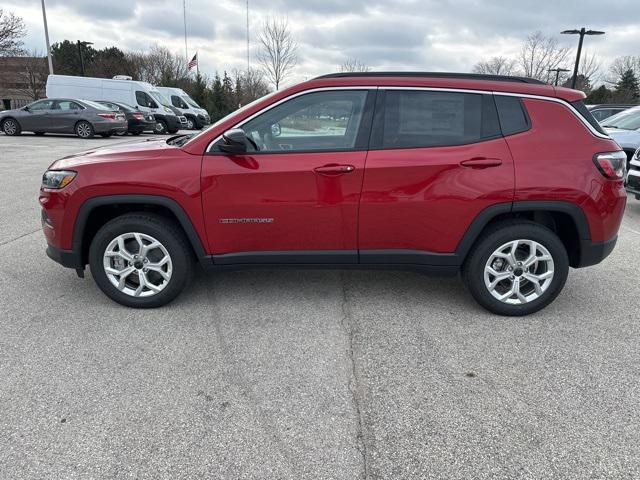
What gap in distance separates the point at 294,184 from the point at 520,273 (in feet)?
6.05

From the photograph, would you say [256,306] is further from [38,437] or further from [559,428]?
[559,428]

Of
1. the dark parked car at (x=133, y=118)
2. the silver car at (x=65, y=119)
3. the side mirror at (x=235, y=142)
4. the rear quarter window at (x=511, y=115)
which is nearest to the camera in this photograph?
the side mirror at (x=235, y=142)

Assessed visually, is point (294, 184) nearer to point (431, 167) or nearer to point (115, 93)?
point (431, 167)

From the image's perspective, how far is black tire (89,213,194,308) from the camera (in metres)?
3.62

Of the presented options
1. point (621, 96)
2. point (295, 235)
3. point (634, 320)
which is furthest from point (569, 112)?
point (621, 96)

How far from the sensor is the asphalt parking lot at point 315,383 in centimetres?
222

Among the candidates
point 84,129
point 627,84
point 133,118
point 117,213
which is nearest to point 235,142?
point 117,213

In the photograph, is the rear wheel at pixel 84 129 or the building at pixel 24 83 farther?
the building at pixel 24 83

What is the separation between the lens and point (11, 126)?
754 inches

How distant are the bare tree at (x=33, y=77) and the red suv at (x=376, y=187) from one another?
154ft

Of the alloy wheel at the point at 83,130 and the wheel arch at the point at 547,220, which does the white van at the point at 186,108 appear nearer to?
Answer: the alloy wheel at the point at 83,130

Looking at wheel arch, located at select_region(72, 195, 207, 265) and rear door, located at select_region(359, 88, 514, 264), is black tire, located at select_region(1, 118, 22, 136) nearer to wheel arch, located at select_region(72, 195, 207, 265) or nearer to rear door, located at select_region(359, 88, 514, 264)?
wheel arch, located at select_region(72, 195, 207, 265)

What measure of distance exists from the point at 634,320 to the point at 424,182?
6.53ft

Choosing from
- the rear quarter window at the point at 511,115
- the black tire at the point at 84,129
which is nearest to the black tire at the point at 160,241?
the rear quarter window at the point at 511,115
